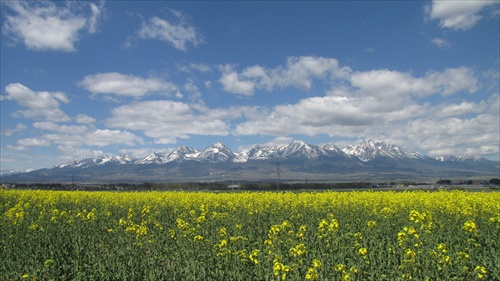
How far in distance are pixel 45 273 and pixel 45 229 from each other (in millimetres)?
4168

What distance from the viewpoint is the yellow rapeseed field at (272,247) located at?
9172 mm

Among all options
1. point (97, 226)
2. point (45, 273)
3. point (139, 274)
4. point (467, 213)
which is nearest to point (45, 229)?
point (97, 226)

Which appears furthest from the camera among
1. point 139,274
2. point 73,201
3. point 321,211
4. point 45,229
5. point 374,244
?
point 73,201

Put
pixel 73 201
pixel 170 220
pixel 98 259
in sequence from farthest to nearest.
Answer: pixel 73 201, pixel 170 220, pixel 98 259

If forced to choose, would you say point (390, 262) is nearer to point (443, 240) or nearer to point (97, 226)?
point (443, 240)

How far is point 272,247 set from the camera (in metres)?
10.2

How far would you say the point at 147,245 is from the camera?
40.0ft

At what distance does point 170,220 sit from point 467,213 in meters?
15.2

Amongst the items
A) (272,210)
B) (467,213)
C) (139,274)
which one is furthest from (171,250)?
(467,213)

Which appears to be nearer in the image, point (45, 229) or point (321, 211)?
point (45, 229)

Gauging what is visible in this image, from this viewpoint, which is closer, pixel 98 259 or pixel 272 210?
pixel 98 259

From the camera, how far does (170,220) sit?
2100 centimetres

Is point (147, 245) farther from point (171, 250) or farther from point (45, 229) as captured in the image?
point (45, 229)

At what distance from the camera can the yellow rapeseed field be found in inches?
361
